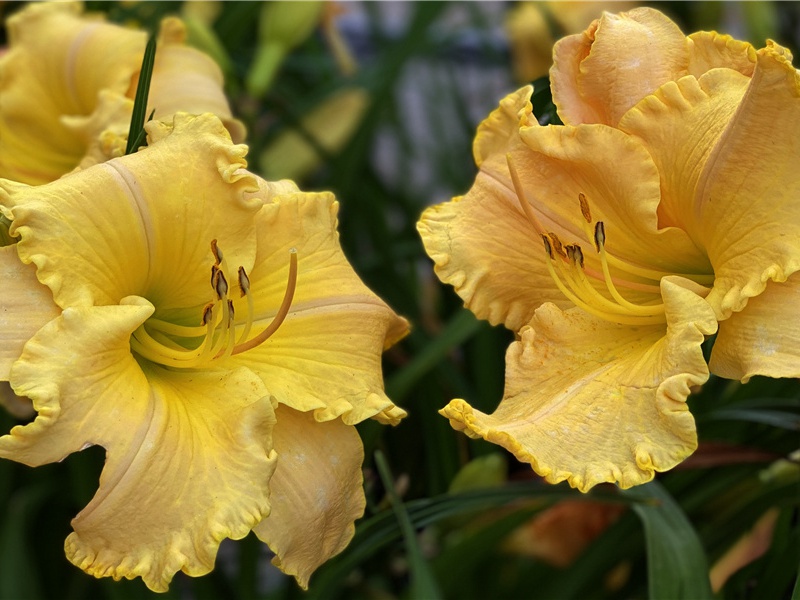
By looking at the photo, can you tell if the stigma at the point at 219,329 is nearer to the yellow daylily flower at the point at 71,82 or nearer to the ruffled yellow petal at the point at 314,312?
the ruffled yellow petal at the point at 314,312

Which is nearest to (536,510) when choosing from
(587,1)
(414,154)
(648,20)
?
(648,20)

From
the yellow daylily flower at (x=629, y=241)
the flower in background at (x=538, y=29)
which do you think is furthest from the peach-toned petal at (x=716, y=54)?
the flower in background at (x=538, y=29)

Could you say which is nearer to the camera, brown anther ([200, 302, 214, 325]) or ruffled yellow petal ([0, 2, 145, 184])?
brown anther ([200, 302, 214, 325])

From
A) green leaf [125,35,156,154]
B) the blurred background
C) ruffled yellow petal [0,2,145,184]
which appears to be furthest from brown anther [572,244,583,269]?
ruffled yellow petal [0,2,145,184]

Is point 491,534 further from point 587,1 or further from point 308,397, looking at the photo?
point 587,1

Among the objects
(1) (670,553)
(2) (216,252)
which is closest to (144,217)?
(2) (216,252)

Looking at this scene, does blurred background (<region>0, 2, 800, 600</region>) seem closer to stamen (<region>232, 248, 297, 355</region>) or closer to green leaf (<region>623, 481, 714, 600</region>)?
green leaf (<region>623, 481, 714, 600</region>)
